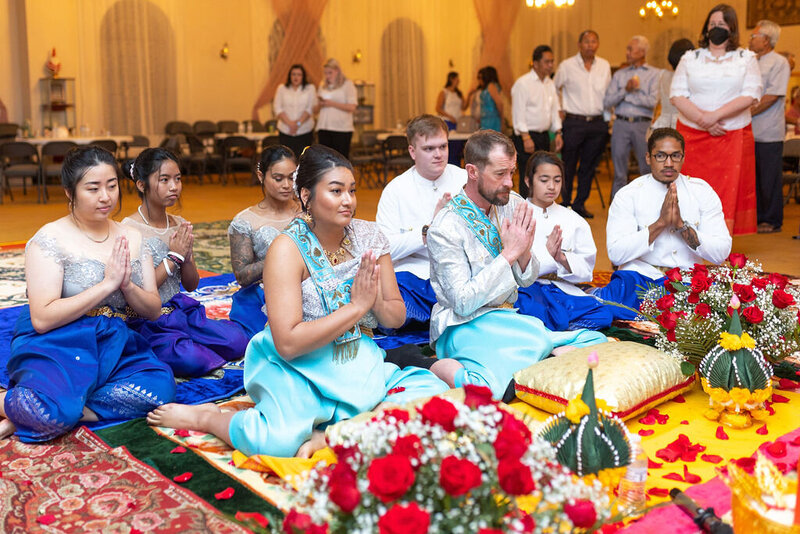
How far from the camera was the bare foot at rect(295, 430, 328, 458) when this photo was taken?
8.72 feet

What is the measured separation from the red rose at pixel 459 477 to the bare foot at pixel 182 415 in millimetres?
1680

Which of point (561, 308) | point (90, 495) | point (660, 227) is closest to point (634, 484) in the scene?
point (90, 495)

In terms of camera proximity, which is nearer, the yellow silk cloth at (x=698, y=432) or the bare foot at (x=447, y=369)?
the yellow silk cloth at (x=698, y=432)

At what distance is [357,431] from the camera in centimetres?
165

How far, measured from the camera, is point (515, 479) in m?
1.45

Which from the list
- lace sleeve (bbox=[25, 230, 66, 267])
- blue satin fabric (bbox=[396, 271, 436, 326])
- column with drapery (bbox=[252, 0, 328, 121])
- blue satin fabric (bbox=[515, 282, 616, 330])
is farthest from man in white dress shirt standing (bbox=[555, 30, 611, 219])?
column with drapery (bbox=[252, 0, 328, 121])

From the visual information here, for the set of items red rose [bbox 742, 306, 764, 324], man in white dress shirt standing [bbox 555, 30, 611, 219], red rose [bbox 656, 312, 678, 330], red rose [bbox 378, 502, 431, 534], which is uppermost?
man in white dress shirt standing [bbox 555, 30, 611, 219]

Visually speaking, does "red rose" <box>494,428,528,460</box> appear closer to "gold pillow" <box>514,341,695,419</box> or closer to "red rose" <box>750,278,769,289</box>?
"gold pillow" <box>514,341,695,419</box>

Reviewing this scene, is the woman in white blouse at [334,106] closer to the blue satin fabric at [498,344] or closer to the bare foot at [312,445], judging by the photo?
the blue satin fabric at [498,344]

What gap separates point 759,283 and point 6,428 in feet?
9.43

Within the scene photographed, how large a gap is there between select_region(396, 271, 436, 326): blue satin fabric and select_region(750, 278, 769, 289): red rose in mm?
1536

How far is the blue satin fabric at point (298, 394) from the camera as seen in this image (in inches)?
105

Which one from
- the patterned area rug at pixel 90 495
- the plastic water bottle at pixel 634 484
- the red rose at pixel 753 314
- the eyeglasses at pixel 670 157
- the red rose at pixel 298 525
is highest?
the eyeglasses at pixel 670 157

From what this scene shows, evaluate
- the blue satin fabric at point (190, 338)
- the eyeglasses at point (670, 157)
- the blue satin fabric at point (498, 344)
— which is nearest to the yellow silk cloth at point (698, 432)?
the blue satin fabric at point (498, 344)
